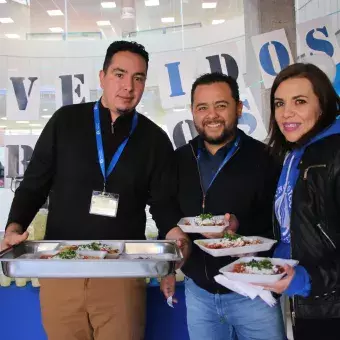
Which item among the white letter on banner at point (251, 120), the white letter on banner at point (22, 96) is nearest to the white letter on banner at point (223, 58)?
the white letter on banner at point (251, 120)

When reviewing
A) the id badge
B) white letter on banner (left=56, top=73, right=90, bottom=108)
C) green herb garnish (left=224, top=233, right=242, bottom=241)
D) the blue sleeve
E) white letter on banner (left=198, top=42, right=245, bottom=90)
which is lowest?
the blue sleeve

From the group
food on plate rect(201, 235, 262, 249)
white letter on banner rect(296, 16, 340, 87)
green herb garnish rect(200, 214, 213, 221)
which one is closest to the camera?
food on plate rect(201, 235, 262, 249)

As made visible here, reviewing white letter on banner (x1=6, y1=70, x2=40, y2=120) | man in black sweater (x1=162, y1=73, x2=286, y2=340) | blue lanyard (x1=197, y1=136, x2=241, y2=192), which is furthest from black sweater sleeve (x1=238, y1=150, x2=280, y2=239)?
white letter on banner (x1=6, y1=70, x2=40, y2=120)

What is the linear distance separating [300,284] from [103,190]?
87cm

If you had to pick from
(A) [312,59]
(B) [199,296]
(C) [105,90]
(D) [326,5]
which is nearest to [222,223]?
(B) [199,296]

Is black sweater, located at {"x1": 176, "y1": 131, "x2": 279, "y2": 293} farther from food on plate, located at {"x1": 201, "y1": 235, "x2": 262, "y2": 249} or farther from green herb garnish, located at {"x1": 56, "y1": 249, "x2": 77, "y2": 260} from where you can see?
green herb garnish, located at {"x1": 56, "y1": 249, "x2": 77, "y2": 260}

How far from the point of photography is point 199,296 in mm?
1769

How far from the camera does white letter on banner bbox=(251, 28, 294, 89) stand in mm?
3471

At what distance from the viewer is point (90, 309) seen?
5.67ft

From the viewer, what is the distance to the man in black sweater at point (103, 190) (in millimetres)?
1732

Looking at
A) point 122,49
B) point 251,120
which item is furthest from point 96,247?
point 251,120

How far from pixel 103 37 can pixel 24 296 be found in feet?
12.0

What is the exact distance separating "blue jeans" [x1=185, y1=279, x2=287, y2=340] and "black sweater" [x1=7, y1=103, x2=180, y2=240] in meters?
0.34

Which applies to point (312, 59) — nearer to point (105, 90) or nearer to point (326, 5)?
point (326, 5)
